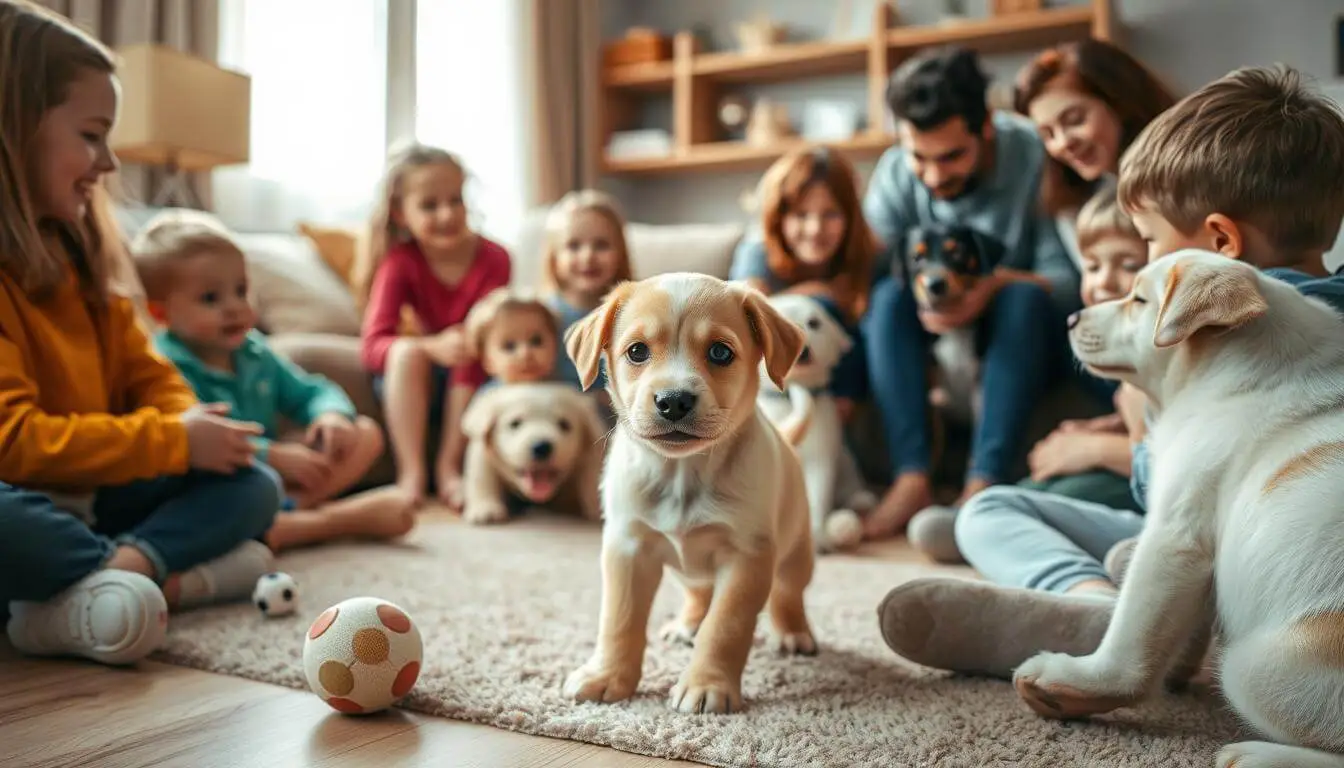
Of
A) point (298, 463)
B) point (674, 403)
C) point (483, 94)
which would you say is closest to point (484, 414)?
point (298, 463)

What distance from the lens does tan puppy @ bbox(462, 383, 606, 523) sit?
2.66m

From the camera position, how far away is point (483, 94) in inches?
195

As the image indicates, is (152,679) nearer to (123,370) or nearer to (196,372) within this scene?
(123,370)

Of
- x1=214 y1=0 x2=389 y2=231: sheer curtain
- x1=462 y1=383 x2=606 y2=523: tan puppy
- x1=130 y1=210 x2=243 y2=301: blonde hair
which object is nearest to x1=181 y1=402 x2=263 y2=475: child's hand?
x1=130 y1=210 x2=243 y2=301: blonde hair

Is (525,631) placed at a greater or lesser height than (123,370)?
lesser

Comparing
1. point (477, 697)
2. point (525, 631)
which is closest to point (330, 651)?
point (477, 697)

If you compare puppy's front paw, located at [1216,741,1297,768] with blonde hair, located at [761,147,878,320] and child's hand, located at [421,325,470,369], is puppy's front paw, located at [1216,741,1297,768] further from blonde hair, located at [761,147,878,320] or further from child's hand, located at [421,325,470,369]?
child's hand, located at [421,325,470,369]

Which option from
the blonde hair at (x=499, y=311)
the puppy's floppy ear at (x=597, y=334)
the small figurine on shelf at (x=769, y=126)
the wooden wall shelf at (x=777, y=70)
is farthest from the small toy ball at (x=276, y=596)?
the small figurine on shelf at (x=769, y=126)

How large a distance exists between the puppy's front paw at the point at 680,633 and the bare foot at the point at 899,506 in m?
1.07

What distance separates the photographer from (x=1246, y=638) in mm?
968

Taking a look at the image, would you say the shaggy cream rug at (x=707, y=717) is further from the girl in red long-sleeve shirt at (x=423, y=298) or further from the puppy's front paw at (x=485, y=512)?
the girl in red long-sleeve shirt at (x=423, y=298)

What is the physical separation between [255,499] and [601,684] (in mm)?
819

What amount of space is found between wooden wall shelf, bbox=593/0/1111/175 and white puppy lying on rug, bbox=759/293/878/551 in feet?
7.94

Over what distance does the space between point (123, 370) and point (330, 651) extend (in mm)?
849
